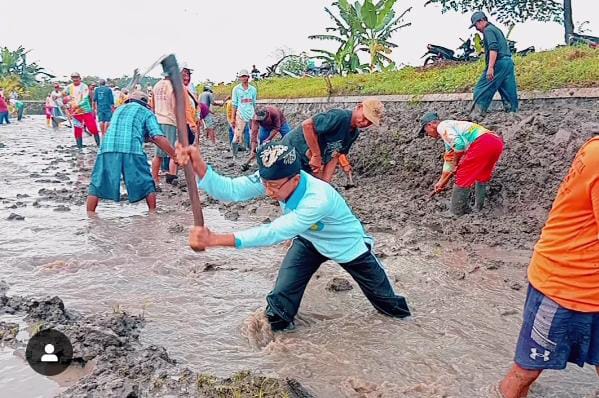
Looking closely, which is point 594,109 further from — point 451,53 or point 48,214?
point 451,53

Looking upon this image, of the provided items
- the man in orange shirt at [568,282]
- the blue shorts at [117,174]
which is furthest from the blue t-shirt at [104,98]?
the man in orange shirt at [568,282]

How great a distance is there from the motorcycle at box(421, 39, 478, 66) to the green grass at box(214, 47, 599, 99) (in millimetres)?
1074

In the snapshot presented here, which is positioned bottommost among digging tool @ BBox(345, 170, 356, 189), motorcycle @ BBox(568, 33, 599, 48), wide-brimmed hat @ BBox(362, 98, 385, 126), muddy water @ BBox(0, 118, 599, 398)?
muddy water @ BBox(0, 118, 599, 398)

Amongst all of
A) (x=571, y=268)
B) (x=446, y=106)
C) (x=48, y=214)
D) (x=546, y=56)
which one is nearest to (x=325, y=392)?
(x=571, y=268)

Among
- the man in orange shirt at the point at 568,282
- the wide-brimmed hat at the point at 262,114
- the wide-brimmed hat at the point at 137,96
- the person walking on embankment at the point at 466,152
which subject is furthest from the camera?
the wide-brimmed hat at the point at 262,114

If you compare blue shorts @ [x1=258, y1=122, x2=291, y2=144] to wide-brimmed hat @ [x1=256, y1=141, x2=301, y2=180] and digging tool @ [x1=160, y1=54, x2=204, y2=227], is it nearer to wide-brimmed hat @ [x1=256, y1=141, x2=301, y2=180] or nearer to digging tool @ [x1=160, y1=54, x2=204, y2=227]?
wide-brimmed hat @ [x1=256, y1=141, x2=301, y2=180]

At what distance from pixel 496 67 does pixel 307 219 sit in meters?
6.17

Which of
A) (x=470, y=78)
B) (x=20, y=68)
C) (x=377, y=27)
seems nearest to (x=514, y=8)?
(x=377, y=27)

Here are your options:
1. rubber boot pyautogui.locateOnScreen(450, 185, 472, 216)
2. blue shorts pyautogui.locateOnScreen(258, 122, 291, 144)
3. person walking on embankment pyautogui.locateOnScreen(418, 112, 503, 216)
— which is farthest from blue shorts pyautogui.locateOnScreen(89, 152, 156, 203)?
rubber boot pyautogui.locateOnScreen(450, 185, 472, 216)

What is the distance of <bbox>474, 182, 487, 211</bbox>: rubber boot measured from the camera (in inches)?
284

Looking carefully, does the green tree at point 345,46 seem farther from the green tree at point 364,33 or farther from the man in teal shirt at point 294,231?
the man in teal shirt at point 294,231

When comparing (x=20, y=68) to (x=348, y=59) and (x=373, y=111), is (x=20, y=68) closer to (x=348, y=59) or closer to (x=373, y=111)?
(x=348, y=59)

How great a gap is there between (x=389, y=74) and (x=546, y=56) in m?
4.53

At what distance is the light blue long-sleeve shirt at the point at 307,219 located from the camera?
132 inches
